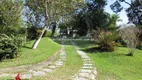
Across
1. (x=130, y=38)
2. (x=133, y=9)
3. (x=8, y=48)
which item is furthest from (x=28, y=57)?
(x=133, y=9)

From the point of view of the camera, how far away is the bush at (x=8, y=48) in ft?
29.2

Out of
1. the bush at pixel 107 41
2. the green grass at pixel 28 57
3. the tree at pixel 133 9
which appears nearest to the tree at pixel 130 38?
the bush at pixel 107 41

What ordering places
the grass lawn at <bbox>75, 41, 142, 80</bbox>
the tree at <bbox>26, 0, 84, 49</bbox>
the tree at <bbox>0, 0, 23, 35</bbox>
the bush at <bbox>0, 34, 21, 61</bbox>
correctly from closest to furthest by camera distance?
the grass lawn at <bbox>75, 41, 142, 80</bbox> < the bush at <bbox>0, 34, 21, 61</bbox> < the tree at <bbox>0, 0, 23, 35</bbox> < the tree at <bbox>26, 0, 84, 49</bbox>

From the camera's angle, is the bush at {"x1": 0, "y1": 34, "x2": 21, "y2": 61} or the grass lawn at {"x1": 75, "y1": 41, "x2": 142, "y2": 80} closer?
the grass lawn at {"x1": 75, "y1": 41, "x2": 142, "y2": 80}

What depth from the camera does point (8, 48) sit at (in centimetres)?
901

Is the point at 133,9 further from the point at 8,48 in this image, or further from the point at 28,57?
the point at 8,48

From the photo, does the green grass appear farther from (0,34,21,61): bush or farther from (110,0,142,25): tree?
(110,0,142,25): tree

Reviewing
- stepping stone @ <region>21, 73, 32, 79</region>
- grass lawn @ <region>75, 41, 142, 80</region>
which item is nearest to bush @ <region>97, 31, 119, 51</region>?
grass lawn @ <region>75, 41, 142, 80</region>

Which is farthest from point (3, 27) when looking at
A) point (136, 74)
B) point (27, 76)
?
point (136, 74)

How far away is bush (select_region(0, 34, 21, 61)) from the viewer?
8.91 metres

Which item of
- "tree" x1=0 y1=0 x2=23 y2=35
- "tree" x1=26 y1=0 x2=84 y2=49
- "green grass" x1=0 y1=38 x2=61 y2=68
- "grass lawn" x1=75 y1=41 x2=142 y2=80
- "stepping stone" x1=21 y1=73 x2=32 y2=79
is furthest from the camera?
"tree" x1=26 y1=0 x2=84 y2=49

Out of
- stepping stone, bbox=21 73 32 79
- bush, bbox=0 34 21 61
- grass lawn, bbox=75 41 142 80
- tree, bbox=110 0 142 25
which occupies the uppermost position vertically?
tree, bbox=110 0 142 25

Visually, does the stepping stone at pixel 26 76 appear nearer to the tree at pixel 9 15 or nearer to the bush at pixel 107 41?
the tree at pixel 9 15

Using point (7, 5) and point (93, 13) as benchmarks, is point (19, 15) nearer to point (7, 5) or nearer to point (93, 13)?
point (7, 5)
